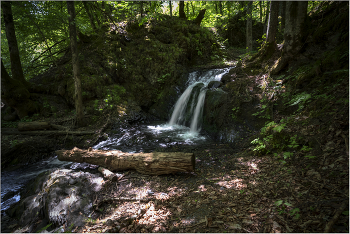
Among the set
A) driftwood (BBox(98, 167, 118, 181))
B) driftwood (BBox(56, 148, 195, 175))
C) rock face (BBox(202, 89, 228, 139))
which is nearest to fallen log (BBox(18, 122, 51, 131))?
driftwood (BBox(56, 148, 195, 175))

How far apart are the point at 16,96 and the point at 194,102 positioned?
8.60 m

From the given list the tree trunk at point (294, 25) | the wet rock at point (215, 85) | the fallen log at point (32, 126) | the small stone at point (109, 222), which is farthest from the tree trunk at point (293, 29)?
the fallen log at point (32, 126)

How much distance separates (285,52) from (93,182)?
7203mm

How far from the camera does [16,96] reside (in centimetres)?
782

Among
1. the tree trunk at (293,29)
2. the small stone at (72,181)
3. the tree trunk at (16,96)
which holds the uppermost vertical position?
the tree trunk at (293,29)

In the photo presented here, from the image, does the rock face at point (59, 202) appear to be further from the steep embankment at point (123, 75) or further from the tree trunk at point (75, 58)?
the tree trunk at point (75, 58)

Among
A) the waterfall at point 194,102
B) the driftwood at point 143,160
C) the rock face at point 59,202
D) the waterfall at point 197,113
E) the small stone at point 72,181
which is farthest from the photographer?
the waterfall at point 194,102

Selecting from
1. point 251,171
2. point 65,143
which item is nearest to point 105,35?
point 65,143

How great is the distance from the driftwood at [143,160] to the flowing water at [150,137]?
51 cm

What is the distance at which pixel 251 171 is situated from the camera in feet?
12.1

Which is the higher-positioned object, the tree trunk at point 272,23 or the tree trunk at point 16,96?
the tree trunk at point 272,23

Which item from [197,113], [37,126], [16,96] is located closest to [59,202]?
[37,126]

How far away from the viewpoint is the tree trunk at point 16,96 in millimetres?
7449

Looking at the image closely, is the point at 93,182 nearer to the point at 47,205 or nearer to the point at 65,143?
the point at 47,205
